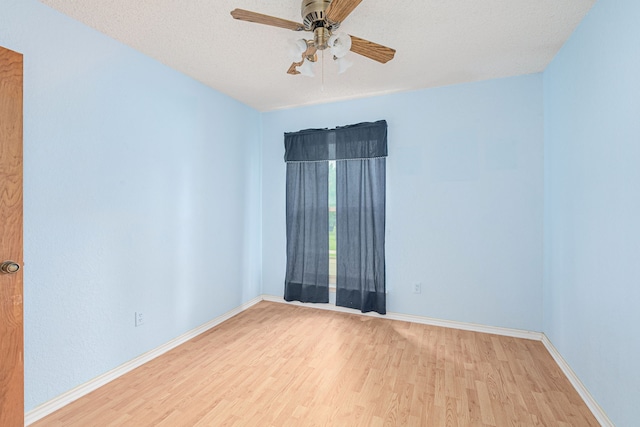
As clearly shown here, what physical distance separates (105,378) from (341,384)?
1707 mm

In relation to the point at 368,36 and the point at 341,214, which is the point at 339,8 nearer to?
the point at 368,36

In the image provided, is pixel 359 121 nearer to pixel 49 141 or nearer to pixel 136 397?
pixel 49 141

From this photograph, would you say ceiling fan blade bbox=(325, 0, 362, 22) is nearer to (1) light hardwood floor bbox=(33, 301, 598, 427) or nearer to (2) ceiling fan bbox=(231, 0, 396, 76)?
(2) ceiling fan bbox=(231, 0, 396, 76)

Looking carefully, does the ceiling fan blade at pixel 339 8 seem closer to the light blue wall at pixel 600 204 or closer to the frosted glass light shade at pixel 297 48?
the frosted glass light shade at pixel 297 48

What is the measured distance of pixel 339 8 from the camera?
1.48 metres

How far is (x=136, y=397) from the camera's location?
6.78ft

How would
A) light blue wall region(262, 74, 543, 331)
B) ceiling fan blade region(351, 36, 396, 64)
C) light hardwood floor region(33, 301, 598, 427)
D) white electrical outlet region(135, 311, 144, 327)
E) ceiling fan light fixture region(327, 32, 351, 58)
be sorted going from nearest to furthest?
ceiling fan light fixture region(327, 32, 351, 58) < ceiling fan blade region(351, 36, 396, 64) < light hardwood floor region(33, 301, 598, 427) < white electrical outlet region(135, 311, 144, 327) < light blue wall region(262, 74, 543, 331)

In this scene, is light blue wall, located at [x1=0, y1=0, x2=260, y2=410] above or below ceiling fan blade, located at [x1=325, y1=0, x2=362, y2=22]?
below

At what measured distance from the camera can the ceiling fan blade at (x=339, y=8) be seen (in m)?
1.44

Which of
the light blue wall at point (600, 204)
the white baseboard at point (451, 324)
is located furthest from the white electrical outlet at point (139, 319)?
the light blue wall at point (600, 204)

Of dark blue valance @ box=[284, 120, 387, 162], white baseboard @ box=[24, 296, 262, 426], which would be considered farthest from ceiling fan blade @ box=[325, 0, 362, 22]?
white baseboard @ box=[24, 296, 262, 426]

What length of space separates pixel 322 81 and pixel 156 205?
6.39 ft

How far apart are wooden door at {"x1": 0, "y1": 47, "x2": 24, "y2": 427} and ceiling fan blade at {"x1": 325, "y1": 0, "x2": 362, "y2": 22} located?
5.64 ft

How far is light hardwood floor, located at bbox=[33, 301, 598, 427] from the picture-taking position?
6.15 feet
